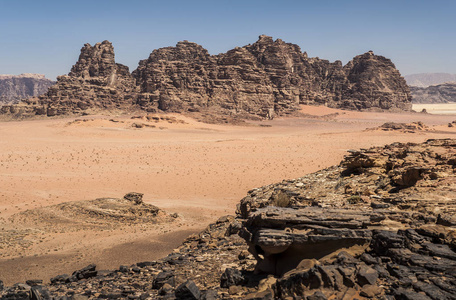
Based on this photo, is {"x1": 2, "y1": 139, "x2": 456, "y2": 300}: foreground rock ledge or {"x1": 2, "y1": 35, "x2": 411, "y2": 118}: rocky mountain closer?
{"x1": 2, "y1": 139, "x2": 456, "y2": 300}: foreground rock ledge

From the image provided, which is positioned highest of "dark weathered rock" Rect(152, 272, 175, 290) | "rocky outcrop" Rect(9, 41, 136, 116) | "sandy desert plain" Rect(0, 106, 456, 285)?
"rocky outcrop" Rect(9, 41, 136, 116)

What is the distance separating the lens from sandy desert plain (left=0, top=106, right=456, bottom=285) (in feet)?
37.4

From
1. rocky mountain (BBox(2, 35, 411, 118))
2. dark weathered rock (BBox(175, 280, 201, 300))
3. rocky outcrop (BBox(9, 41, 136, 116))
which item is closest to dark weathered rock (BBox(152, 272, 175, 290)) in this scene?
dark weathered rock (BBox(175, 280, 201, 300))

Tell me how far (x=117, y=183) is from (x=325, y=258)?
725 inches

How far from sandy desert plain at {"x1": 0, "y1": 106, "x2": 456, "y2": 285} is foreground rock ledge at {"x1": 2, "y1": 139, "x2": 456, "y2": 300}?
2709 millimetres

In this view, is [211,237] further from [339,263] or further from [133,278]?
[339,263]

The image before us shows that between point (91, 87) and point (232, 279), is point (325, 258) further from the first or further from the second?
point (91, 87)

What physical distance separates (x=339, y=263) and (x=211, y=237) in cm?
575

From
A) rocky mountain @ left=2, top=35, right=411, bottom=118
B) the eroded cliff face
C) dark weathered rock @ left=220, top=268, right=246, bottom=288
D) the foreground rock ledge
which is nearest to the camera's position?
the foreground rock ledge

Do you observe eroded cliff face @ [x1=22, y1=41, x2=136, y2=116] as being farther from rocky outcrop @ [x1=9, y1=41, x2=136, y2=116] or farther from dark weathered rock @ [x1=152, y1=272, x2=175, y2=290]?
dark weathered rock @ [x1=152, y1=272, x2=175, y2=290]

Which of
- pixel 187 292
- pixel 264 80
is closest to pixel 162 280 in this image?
pixel 187 292

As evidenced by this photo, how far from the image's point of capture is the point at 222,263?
27.2 feet

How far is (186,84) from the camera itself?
7900 centimetres

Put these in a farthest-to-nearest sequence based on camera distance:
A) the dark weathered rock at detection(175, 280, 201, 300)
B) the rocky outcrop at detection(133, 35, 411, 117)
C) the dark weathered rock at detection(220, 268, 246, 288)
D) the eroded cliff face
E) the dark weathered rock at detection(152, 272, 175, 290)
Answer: the rocky outcrop at detection(133, 35, 411, 117)
the eroded cliff face
the dark weathered rock at detection(152, 272, 175, 290)
the dark weathered rock at detection(220, 268, 246, 288)
the dark weathered rock at detection(175, 280, 201, 300)
